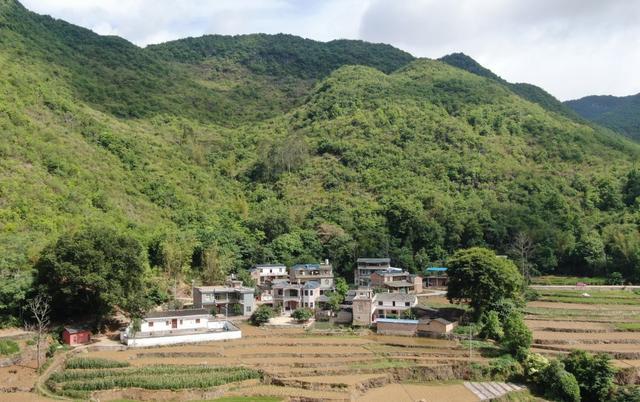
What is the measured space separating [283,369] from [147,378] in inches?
272

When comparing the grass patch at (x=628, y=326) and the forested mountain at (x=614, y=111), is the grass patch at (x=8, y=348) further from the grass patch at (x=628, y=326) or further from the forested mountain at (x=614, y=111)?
the forested mountain at (x=614, y=111)

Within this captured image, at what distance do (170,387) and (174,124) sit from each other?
63365 millimetres

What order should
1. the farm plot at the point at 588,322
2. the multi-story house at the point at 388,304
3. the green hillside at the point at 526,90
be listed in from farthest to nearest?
1. the green hillside at the point at 526,90
2. the multi-story house at the point at 388,304
3. the farm plot at the point at 588,322

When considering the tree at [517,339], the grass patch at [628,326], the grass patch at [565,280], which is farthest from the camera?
the grass patch at [565,280]

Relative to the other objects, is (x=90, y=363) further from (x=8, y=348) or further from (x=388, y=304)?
(x=388, y=304)

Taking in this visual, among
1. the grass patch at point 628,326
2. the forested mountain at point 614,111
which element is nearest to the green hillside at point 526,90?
the forested mountain at point 614,111

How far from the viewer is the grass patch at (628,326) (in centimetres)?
3755

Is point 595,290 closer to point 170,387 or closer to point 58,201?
point 170,387

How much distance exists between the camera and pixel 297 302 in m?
43.1

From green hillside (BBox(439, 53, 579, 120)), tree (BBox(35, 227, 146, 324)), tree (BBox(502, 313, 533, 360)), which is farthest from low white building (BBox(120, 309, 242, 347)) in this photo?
green hillside (BBox(439, 53, 579, 120))

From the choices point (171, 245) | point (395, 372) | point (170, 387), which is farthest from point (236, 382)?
point (171, 245)

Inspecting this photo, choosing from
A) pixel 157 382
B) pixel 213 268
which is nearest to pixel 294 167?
pixel 213 268

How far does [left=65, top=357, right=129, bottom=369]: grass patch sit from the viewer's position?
28261 mm

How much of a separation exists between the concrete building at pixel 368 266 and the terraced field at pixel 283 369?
1653cm
